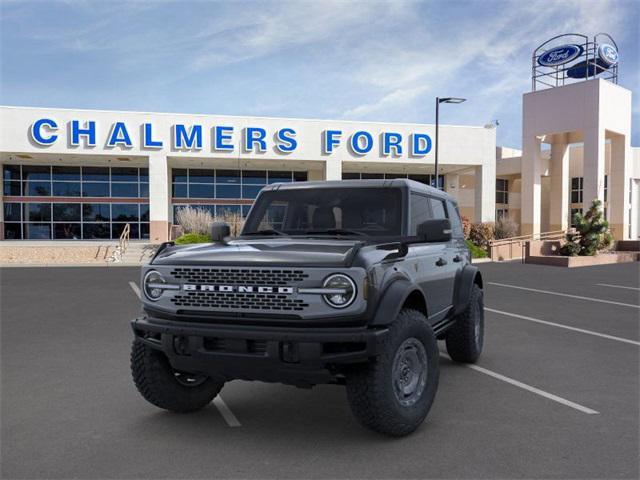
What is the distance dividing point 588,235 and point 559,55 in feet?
49.2

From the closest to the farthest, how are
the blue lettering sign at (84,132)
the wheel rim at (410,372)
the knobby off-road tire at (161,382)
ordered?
the wheel rim at (410,372), the knobby off-road tire at (161,382), the blue lettering sign at (84,132)

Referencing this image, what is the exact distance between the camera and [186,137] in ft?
103

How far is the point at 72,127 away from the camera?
A: 99.0 feet

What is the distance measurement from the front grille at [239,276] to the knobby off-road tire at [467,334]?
121 inches

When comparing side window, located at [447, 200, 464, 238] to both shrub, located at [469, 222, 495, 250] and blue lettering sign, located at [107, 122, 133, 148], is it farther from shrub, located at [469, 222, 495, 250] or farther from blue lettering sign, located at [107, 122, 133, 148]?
blue lettering sign, located at [107, 122, 133, 148]

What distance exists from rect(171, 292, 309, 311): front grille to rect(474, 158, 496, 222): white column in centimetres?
3355

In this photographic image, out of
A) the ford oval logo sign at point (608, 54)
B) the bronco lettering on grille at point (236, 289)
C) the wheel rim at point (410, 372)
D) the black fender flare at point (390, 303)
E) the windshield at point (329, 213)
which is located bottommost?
the wheel rim at point (410, 372)

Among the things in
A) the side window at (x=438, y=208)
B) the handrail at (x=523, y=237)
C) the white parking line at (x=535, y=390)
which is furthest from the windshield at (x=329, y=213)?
the handrail at (x=523, y=237)

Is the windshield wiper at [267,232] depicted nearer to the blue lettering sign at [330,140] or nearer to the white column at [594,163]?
the blue lettering sign at [330,140]

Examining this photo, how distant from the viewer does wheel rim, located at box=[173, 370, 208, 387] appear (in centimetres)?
471

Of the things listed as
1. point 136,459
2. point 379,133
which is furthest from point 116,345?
point 379,133

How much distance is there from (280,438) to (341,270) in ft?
4.90

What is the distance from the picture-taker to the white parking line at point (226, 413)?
4598 mm

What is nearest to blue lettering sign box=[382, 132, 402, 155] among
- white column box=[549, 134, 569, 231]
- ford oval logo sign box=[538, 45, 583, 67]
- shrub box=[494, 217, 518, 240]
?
shrub box=[494, 217, 518, 240]
